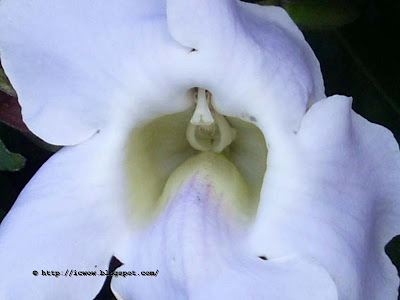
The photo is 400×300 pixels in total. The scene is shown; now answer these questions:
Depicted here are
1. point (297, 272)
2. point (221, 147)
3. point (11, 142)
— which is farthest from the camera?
point (11, 142)

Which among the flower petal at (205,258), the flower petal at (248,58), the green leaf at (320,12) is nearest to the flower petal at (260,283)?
the flower petal at (205,258)

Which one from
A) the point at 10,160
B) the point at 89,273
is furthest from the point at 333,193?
the point at 10,160

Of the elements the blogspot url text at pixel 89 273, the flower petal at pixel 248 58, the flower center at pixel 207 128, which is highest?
the flower petal at pixel 248 58

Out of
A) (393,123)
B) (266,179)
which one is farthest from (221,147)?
(393,123)

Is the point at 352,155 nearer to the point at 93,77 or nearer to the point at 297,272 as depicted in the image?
the point at 297,272

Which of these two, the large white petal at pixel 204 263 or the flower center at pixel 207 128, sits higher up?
the flower center at pixel 207 128

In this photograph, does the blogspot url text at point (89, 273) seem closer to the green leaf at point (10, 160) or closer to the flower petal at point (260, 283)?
the flower petal at point (260, 283)

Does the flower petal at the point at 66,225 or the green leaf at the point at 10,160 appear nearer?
the flower petal at the point at 66,225
